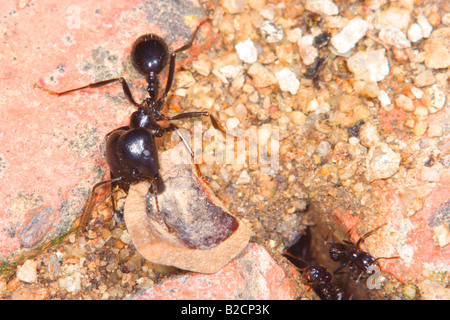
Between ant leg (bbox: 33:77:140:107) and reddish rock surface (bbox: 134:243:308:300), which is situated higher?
ant leg (bbox: 33:77:140:107)

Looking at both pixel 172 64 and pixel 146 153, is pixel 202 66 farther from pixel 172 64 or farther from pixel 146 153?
pixel 146 153

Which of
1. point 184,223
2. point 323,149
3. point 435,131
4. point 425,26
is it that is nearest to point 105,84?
point 184,223

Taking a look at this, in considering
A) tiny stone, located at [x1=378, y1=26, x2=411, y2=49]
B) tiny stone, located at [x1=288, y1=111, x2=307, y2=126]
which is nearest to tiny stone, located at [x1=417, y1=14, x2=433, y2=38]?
tiny stone, located at [x1=378, y1=26, x2=411, y2=49]

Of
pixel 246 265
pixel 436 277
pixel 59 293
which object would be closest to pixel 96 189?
pixel 59 293

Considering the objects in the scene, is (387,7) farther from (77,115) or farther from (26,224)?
(26,224)

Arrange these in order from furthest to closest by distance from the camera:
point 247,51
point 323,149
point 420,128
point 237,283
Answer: point 247,51, point 323,149, point 420,128, point 237,283

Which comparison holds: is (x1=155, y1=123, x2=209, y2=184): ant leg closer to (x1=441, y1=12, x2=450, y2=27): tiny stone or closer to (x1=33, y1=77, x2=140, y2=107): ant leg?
(x1=33, y1=77, x2=140, y2=107): ant leg

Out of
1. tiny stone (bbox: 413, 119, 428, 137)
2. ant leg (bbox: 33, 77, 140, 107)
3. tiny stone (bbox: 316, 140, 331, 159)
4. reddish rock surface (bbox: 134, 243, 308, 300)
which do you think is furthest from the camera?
tiny stone (bbox: 316, 140, 331, 159)

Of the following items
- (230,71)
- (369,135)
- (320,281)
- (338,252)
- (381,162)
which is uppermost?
(230,71)
